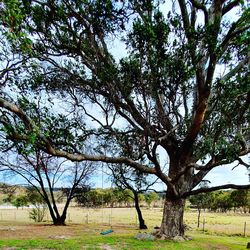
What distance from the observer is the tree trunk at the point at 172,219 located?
1403cm

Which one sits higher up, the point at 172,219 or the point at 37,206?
the point at 172,219

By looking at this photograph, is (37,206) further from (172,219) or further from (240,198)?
(240,198)

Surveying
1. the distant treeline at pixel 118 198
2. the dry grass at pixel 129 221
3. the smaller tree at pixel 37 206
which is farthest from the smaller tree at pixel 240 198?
the smaller tree at pixel 37 206

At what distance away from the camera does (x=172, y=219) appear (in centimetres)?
1404

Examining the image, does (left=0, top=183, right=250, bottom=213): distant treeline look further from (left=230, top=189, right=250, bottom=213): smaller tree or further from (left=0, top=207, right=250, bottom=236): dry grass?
(left=0, top=207, right=250, bottom=236): dry grass

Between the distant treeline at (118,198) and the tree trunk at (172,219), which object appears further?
the distant treeline at (118,198)

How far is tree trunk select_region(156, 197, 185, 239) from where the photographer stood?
14.0 metres

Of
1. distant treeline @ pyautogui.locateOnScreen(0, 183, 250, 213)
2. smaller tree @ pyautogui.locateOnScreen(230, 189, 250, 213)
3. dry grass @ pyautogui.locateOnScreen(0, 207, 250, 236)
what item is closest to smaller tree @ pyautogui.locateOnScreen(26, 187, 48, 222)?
distant treeline @ pyautogui.locateOnScreen(0, 183, 250, 213)

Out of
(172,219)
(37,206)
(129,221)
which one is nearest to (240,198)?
(129,221)

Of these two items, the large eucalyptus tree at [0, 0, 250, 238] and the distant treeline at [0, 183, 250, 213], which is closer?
the large eucalyptus tree at [0, 0, 250, 238]

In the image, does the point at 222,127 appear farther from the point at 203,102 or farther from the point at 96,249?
the point at 96,249

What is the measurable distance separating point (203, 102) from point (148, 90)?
220 centimetres

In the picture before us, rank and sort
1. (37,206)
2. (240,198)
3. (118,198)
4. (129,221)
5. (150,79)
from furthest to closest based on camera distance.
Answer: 1. (240,198)
2. (118,198)
3. (129,221)
4. (37,206)
5. (150,79)

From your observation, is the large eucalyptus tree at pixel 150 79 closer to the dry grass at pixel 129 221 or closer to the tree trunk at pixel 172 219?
the tree trunk at pixel 172 219
